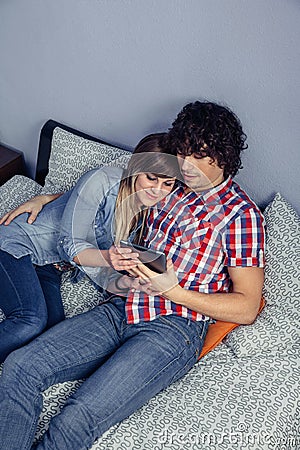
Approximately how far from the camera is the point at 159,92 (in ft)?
5.74

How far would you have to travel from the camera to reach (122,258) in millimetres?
1393

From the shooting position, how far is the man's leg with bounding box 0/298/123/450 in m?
1.26

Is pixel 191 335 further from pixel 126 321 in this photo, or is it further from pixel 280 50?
pixel 280 50

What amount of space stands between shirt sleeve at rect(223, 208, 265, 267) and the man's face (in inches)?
4.9

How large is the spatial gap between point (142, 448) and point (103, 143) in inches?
40.5

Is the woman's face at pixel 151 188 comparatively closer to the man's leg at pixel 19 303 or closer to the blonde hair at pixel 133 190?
the blonde hair at pixel 133 190

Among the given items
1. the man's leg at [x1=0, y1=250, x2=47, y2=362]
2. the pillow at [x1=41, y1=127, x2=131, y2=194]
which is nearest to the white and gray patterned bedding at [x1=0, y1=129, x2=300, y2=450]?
the man's leg at [x1=0, y1=250, x2=47, y2=362]

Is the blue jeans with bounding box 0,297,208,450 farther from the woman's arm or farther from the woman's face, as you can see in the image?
the woman's face

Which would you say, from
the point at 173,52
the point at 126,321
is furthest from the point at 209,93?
the point at 126,321

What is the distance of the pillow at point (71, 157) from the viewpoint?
1.84 metres

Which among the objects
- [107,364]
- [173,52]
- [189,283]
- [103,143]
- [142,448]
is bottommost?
[142,448]

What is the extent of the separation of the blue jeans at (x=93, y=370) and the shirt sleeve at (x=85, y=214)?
0.19 metres

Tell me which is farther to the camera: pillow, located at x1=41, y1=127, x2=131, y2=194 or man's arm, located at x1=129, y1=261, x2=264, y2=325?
pillow, located at x1=41, y1=127, x2=131, y2=194

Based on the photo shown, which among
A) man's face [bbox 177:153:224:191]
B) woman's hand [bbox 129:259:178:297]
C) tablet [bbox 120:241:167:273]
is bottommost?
woman's hand [bbox 129:259:178:297]
